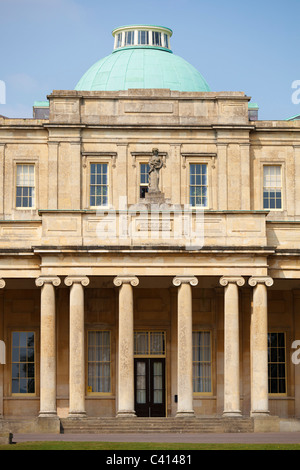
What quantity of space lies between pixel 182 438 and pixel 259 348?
8069mm

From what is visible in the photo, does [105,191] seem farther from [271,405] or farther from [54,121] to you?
[271,405]

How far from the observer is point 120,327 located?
55594 millimetres

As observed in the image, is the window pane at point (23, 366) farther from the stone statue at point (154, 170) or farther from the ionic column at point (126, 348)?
the stone statue at point (154, 170)

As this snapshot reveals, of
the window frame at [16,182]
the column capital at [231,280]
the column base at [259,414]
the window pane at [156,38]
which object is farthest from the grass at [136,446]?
the window pane at [156,38]

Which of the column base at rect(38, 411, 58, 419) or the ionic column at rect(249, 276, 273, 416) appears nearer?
the column base at rect(38, 411, 58, 419)

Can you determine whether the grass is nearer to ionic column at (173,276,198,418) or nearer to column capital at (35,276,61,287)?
ionic column at (173,276,198,418)

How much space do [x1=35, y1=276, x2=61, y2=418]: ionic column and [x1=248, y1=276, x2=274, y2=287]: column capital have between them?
8.48 meters

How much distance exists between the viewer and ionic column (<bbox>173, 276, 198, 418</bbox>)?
5509cm

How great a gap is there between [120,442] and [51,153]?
19714 mm

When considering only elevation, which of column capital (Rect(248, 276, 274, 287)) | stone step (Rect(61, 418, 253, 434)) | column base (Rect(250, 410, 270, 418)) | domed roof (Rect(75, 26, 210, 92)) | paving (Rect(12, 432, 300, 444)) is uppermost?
domed roof (Rect(75, 26, 210, 92))

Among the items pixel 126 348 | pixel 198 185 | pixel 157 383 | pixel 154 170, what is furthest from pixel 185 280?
pixel 198 185

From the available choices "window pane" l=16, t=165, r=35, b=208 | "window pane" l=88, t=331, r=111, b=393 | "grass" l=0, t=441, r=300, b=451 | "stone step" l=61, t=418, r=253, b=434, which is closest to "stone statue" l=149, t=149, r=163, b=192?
"window pane" l=16, t=165, r=35, b=208

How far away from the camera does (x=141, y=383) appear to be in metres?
61.0
